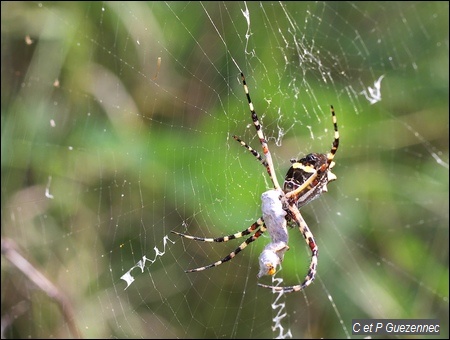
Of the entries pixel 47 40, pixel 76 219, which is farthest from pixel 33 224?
pixel 47 40

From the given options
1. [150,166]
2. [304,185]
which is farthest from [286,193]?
A: [150,166]

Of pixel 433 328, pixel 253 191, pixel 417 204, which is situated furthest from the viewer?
pixel 417 204

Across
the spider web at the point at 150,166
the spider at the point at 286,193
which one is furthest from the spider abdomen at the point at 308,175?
the spider web at the point at 150,166

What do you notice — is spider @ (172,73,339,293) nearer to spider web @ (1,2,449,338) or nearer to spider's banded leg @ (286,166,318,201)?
spider's banded leg @ (286,166,318,201)

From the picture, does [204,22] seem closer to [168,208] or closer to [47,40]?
[47,40]

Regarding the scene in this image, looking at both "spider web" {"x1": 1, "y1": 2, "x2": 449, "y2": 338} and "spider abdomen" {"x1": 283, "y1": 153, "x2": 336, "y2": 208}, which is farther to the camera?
"spider web" {"x1": 1, "y1": 2, "x2": 449, "y2": 338}

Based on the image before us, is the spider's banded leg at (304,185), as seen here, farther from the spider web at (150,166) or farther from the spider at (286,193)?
the spider web at (150,166)

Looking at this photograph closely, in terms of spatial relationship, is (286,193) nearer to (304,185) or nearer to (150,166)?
(304,185)

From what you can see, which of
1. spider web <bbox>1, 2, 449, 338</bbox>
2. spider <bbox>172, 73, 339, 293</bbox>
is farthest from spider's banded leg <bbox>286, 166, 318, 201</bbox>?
spider web <bbox>1, 2, 449, 338</bbox>
